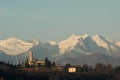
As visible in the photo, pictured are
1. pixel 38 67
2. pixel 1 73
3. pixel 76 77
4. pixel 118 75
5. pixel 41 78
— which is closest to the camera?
pixel 1 73

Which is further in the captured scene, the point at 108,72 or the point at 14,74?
the point at 108,72

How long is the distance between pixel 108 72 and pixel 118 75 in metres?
5.72

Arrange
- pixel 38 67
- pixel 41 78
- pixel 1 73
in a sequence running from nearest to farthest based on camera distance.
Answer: pixel 1 73, pixel 41 78, pixel 38 67

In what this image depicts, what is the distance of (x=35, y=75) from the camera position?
11169cm

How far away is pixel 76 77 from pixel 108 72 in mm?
18978

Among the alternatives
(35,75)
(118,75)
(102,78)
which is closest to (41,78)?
(35,75)

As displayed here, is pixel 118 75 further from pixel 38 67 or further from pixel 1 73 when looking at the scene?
pixel 1 73

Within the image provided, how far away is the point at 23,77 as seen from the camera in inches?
4112

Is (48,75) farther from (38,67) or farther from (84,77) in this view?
(38,67)

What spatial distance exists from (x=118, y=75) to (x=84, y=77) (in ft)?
45.3

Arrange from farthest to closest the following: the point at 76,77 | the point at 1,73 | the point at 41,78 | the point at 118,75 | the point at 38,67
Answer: the point at 38,67, the point at 118,75, the point at 76,77, the point at 41,78, the point at 1,73

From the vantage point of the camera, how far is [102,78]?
405 ft

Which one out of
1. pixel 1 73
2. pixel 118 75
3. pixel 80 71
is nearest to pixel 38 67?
pixel 80 71

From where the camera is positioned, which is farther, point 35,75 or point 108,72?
point 108,72
